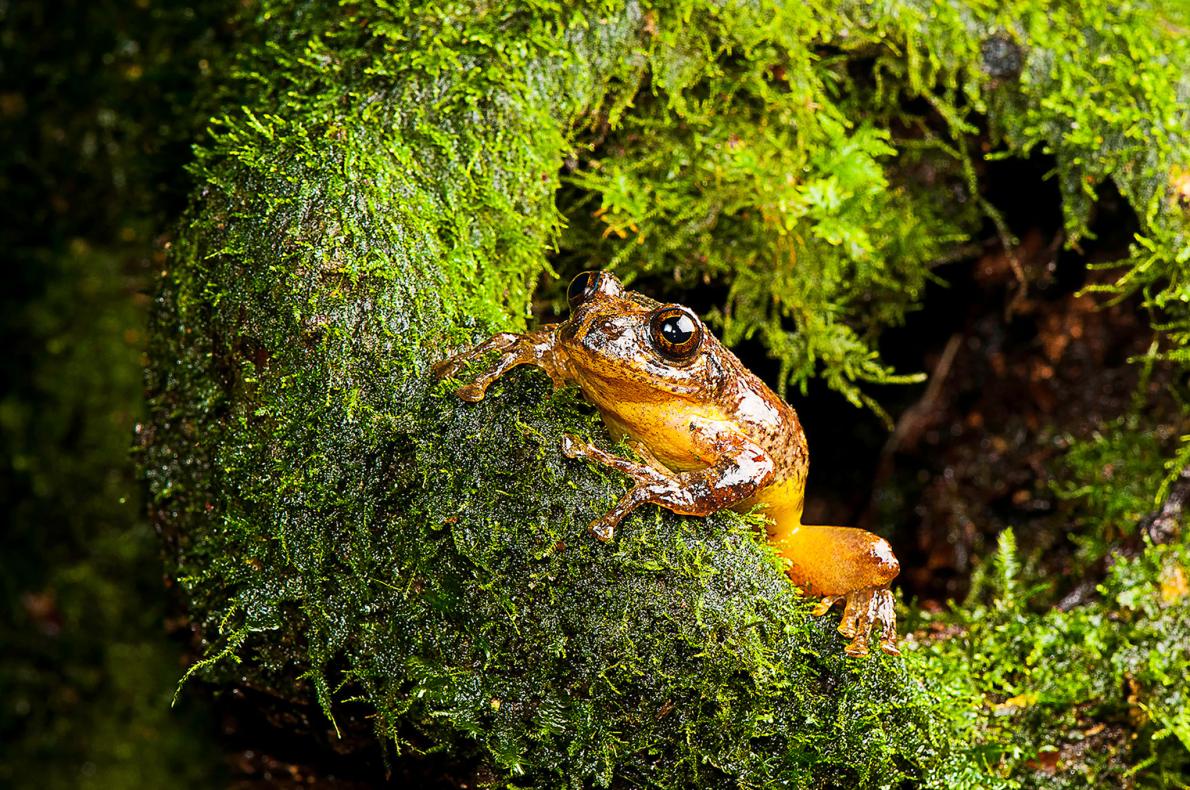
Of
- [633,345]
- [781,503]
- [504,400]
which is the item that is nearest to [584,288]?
[633,345]

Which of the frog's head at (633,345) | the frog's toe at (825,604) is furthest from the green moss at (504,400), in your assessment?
the frog's head at (633,345)

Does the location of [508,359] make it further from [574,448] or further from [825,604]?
[825,604]

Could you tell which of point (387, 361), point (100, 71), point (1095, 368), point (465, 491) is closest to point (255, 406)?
point (387, 361)

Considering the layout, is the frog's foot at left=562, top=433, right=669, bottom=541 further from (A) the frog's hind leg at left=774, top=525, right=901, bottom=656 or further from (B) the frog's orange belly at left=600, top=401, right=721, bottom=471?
(A) the frog's hind leg at left=774, top=525, right=901, bottom=656

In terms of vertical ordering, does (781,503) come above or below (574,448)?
below

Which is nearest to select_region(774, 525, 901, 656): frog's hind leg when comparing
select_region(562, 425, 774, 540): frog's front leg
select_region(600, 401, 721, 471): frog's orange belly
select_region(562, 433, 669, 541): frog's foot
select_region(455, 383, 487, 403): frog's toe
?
select_region(562, 425, 774, 540): frog's front leg

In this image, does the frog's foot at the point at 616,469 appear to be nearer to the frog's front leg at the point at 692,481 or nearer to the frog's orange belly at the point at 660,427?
the frog's front leg at the point at 692,481
